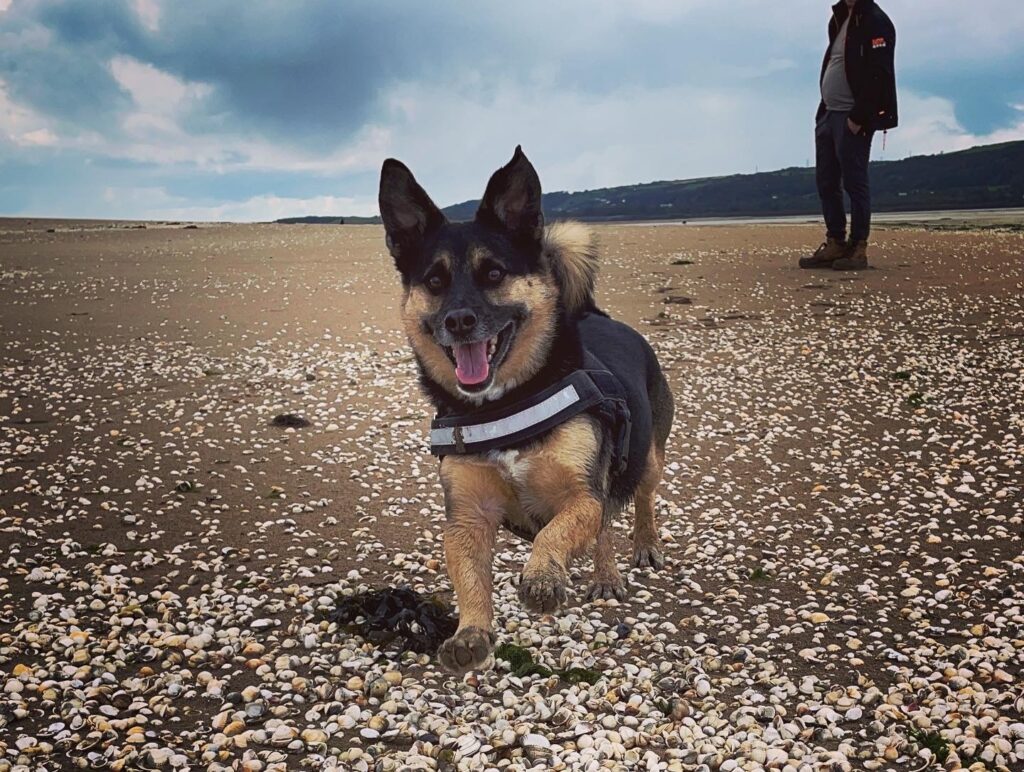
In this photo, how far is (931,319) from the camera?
16.6 meters

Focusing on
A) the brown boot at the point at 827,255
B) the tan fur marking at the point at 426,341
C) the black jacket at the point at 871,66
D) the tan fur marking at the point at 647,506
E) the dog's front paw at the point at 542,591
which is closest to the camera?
the dog's front paw at the point at 542,591

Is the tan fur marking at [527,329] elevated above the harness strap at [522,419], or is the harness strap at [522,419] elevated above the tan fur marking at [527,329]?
the tan fur marking at [527,329]

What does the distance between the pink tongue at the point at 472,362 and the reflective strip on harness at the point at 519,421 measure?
283 mm

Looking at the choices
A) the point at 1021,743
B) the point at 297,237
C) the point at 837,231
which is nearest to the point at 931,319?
the point at 837,231

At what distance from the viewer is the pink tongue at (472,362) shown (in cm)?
540

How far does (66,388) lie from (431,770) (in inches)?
410

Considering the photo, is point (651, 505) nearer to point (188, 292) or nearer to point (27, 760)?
point (27, 760)

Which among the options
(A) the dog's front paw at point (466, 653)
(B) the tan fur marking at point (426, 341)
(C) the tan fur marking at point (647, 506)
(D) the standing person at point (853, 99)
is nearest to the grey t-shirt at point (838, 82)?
(D) the standing person at point (853, 99)

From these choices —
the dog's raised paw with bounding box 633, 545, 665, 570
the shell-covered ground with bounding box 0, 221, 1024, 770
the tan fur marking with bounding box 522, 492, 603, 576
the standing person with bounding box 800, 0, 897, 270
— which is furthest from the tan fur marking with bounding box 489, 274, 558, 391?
the standing person with bounding box 800, 0, 897, 270

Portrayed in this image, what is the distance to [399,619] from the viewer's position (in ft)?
19.9

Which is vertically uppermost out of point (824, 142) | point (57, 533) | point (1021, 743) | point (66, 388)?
point (824, 142)

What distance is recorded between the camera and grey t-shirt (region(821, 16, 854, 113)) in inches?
734

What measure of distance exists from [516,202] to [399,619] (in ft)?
9.53

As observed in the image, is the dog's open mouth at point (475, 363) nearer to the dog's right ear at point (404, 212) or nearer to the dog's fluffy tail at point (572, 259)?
the dog's fluffy tail at point (572, 259)
